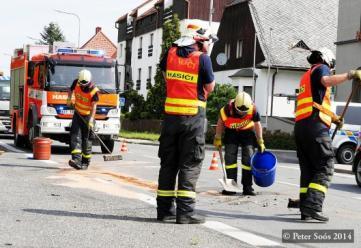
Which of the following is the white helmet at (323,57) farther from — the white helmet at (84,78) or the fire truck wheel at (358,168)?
the white helmet at (84,78)

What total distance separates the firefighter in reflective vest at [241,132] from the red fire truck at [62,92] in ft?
25.9

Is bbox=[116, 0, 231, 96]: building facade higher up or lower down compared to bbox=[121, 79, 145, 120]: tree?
higher up

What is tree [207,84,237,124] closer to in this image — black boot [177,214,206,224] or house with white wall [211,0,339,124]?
house with white wall [211,0,339,124]

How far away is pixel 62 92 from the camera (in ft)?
59.9

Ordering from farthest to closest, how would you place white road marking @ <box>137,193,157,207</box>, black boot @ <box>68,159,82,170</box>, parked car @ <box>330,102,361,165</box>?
1. parked car @ <box>330,102,361,165</box>
2. black boot @ <box>68,159,82,170</box>
3. white road marking @ <box>137,193,157,207</box>

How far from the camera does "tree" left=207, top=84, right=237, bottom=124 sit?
3500cm

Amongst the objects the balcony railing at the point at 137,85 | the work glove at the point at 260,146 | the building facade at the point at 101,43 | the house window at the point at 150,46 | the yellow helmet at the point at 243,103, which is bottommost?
the work glove at the point at 260,146

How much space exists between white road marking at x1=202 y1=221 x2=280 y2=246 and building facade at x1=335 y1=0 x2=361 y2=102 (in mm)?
24641

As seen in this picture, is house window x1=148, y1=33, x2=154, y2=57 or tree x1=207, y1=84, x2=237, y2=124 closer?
tree x1=207, y1=84, x2=237, y2=124

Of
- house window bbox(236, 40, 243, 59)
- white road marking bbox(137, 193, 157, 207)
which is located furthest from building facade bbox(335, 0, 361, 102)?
white road marking bbox(137, 193, 157, 207)

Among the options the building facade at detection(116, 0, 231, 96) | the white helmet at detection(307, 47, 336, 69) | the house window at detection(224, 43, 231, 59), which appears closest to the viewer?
the white helmet at detection(307, 47, 336, 69)

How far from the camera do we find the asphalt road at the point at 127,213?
659 centimetres

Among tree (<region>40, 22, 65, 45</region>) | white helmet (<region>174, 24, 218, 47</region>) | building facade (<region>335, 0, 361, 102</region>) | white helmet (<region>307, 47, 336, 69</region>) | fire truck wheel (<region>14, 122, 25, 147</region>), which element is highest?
tree (<region>40, 22, 65, 45</region>)

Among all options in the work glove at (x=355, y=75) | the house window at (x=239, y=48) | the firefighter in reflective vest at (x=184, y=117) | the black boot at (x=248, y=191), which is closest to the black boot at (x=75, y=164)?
the black boot at (x=248, y=191)
